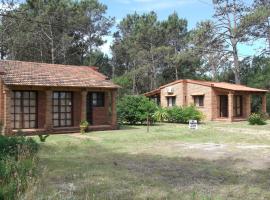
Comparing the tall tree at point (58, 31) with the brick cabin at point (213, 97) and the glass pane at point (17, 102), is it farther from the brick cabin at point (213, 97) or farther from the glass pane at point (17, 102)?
the glass pane at point (17, 102)

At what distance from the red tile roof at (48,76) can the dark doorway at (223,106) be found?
46.0ft

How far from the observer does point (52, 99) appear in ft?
72.9

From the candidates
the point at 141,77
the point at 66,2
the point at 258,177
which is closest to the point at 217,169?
the point at 258,177

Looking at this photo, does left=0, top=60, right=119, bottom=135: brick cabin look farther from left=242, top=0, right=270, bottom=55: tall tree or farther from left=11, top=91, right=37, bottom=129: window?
left=242, top=0, right=270, bottom=55: tall tree

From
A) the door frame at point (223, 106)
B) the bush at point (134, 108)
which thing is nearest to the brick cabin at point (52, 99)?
the bush at point (134, 108)

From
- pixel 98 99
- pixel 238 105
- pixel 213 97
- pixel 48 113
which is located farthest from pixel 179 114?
pixel 48 113

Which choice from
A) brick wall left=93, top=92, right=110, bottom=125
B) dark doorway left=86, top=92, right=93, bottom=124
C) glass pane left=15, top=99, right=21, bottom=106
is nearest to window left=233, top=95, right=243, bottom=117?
brick wall left=93, top=92, right=110, bottom=125

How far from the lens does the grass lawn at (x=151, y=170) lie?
7.59 m

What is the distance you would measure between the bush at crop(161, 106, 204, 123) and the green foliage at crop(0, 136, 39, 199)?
67.9ft

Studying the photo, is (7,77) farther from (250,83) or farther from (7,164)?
(250,83)

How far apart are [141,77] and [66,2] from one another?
13.9 metres

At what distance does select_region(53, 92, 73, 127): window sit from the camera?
22.6 m

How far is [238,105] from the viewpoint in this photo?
121 feet

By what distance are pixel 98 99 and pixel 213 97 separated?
12.7 metres
